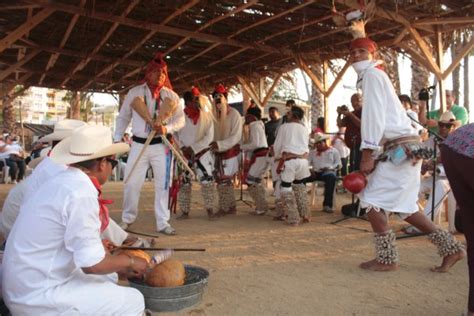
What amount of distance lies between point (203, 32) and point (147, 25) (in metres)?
1.20

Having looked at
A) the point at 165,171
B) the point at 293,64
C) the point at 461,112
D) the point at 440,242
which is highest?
the point at 293,64

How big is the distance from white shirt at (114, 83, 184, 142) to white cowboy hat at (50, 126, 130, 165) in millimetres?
3197

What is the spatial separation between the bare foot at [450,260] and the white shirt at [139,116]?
3387 mm

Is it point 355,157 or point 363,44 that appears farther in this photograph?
point 355,157

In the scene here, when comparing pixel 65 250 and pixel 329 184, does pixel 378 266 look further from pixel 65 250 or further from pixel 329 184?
pixel 329 184

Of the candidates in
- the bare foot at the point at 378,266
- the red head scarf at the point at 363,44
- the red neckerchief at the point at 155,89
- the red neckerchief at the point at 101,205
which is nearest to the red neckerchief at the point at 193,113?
the red neckerchief at the point at 155,89

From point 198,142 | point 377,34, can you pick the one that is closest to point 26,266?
point 198,142

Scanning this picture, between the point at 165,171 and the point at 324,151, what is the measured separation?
333 centimetres

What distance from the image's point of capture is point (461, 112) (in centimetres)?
611

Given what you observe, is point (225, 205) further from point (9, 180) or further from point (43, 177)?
point (9, 180)

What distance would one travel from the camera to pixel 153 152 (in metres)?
5.52

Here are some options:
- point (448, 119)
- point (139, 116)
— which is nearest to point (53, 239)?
point (139, 116)

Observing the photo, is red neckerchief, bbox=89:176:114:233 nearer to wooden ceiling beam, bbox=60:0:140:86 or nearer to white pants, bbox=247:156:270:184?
white pants, bbox=247:156:270:184

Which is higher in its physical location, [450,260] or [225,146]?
[225,146]
